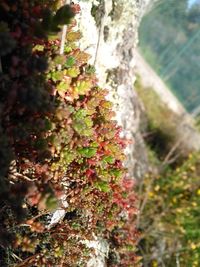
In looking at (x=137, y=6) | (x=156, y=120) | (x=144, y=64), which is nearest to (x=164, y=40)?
(x=144, y=64)

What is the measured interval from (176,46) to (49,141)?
762 cm

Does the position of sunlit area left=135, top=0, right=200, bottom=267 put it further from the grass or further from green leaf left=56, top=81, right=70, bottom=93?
green leaf left=56, top=81, right=70, bottom=93

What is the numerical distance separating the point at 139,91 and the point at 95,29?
17.3 ft

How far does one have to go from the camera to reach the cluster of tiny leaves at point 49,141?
1997 millimetres

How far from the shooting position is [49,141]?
2236mm

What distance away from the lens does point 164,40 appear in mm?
9375

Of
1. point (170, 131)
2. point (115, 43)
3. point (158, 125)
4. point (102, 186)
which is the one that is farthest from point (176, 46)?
point (102, 186)

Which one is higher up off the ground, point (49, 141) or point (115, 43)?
point (115, 43)

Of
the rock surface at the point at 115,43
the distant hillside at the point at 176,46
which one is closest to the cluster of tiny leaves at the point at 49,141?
the rock surface at the point at 115,43

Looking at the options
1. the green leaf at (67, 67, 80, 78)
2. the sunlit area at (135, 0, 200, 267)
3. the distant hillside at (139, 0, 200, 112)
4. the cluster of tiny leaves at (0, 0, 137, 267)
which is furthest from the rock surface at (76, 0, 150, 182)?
the distant hillside at (139, 0, 200, 112)

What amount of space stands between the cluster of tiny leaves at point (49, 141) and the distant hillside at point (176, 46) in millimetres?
6704

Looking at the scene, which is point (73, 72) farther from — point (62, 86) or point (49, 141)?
point (49, 141)

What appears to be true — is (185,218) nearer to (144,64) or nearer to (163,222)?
(163,222)

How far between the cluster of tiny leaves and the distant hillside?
6.70 meters
